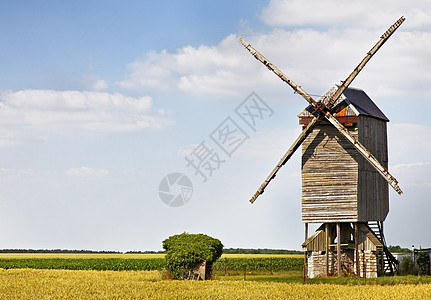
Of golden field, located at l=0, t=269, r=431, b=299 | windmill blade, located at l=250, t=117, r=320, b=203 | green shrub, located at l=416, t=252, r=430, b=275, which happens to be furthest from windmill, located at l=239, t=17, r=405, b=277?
golden field, located at l=0, t=269, r=431, b=299

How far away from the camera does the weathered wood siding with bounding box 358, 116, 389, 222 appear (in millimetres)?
42594

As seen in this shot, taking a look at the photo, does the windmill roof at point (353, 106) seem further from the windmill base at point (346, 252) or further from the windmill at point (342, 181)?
the windmill base at point (346, 252)

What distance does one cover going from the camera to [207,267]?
135 ft

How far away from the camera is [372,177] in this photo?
43.9 meters

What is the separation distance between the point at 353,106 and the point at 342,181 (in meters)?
4.96

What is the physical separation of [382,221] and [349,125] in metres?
7.53

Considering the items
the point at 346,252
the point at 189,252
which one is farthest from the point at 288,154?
the point at 189,252

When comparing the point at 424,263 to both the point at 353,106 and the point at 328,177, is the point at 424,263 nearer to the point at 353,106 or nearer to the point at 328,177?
the point at 328,177

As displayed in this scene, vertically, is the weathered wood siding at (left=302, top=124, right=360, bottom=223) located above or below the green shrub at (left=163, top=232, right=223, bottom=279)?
above

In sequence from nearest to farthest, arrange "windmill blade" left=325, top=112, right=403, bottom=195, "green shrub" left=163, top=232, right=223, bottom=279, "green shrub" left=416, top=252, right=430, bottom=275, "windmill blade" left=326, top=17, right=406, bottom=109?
"green shrub" left=163, top=232, right=223, bottom=279
"windmill blade" left=325, top=112, right=403, bottom=195
"windmill blade" left=326, top=17, right=406, bottom=109
"green shrub" left=416, top=252, right=430, bottom=275

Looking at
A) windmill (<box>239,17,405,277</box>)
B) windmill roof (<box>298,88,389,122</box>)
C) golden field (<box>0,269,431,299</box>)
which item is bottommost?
golden field (<box>0,269,431,299</box>)

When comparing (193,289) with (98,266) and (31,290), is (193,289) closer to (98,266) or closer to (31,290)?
(31,290)

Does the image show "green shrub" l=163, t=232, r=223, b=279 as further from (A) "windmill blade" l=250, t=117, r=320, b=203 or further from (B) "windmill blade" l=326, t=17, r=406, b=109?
(B) "windmill blade" l=326, t=17, r=406, b=109

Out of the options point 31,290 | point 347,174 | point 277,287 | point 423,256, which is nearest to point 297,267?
point 423,256
